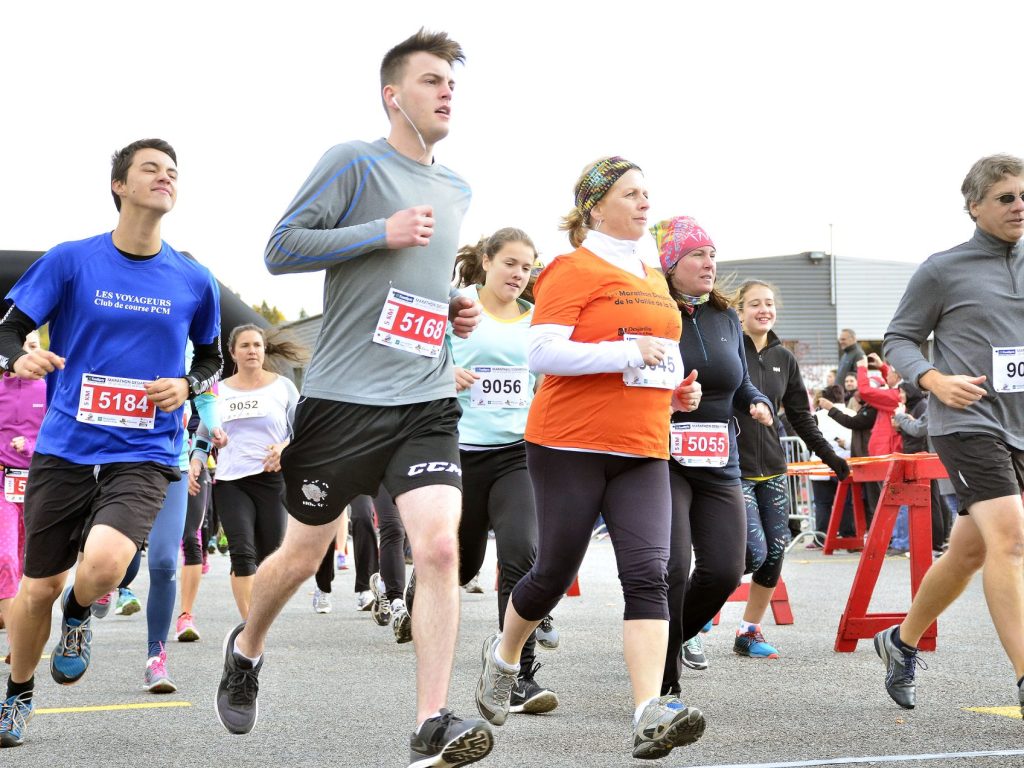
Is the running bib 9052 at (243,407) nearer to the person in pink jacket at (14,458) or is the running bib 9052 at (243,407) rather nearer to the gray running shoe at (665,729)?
the person in pink jacket at (14,458)

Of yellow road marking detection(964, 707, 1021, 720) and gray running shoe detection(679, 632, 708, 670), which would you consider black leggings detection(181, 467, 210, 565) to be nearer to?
gray running shoe detection(679, 632, 708, 670)

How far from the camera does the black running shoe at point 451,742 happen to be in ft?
12.3

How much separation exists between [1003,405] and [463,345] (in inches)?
117

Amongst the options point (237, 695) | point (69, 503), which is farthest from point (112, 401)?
point (237, 695)

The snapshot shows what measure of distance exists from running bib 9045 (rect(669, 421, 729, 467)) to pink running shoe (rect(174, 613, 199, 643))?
4324mm

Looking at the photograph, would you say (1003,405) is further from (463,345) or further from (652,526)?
(463,345)

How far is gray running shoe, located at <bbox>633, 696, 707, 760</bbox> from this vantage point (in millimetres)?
3994

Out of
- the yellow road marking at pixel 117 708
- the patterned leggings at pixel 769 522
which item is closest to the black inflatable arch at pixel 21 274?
the patterned leggings at pixel 769 522

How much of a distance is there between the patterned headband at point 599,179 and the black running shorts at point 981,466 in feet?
5.64

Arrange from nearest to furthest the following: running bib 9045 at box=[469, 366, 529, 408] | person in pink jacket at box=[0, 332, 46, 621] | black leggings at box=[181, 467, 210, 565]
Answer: running bib 9045 at box=[469, 366, 529, 408], person in pink jacket at box=[0, 332, 46, 621], black leggings at box=[181, 467, 210, 565]

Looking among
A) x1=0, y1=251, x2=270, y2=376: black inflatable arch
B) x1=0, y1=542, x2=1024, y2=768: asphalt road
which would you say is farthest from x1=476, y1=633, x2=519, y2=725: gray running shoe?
x1=0, y1=251, x2=270, y2=376: black inflatable arch

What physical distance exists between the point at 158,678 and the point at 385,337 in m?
2.99

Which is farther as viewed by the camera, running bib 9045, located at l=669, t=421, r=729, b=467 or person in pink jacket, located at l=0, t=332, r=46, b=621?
person in pink jacket, located at l=0, t=332, r=46, b=621

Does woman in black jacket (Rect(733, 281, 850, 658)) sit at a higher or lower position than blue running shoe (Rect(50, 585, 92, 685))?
higher
